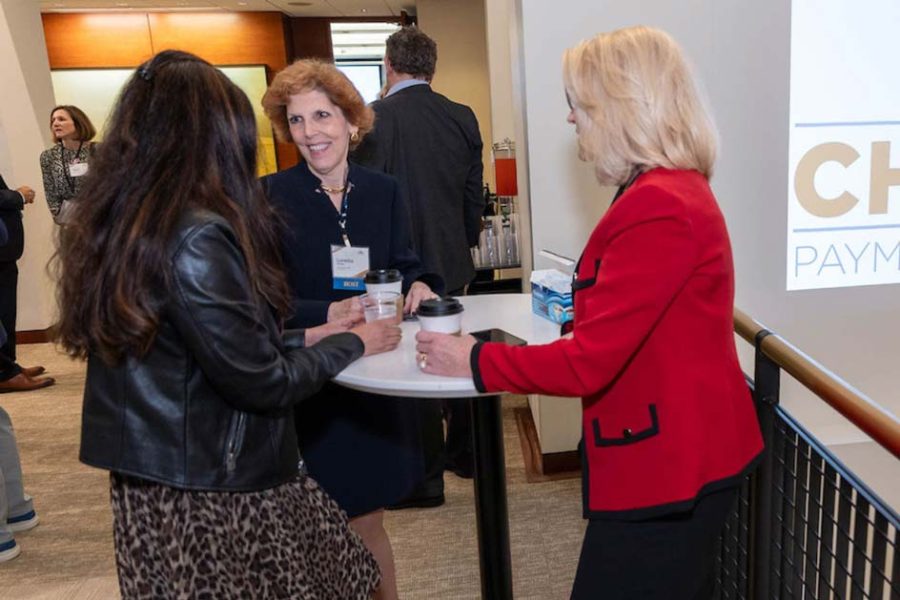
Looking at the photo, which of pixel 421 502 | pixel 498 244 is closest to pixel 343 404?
pixel 421 502

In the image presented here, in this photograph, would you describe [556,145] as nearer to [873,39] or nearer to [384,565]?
[873,39]

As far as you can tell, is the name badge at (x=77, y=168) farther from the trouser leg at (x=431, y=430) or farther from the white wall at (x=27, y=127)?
the trouser leg at (x=431, y=430)

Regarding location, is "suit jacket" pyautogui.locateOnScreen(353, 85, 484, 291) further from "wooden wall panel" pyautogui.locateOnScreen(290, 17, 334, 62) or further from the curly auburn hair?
"wooden wall panel" pyautogui.locateOnScreen(290, 17, 334, 62)

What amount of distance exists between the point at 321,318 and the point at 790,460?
1.11m

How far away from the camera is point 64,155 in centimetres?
507

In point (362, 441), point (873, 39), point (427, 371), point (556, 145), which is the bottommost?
point (362, 441)

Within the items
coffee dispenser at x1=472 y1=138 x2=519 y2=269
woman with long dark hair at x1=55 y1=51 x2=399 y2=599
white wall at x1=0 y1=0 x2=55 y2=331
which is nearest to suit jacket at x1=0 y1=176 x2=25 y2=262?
white wall at x1=0 y1=0 x2=55 y2=331

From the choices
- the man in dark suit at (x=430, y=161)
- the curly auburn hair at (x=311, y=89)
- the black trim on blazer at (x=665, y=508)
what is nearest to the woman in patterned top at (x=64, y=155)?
the man in dark suit at (x=430, y=161)

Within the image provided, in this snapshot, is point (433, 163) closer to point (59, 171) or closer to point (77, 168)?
point (77, 168)

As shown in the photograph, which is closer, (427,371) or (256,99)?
(427,371)

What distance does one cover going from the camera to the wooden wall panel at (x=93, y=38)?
27.9ft

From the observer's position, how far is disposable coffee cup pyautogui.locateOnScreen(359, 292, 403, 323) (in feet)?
5.59

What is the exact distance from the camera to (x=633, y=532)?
1.25 metres

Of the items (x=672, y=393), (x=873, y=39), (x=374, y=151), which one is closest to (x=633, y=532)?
(x=672, y=393)
